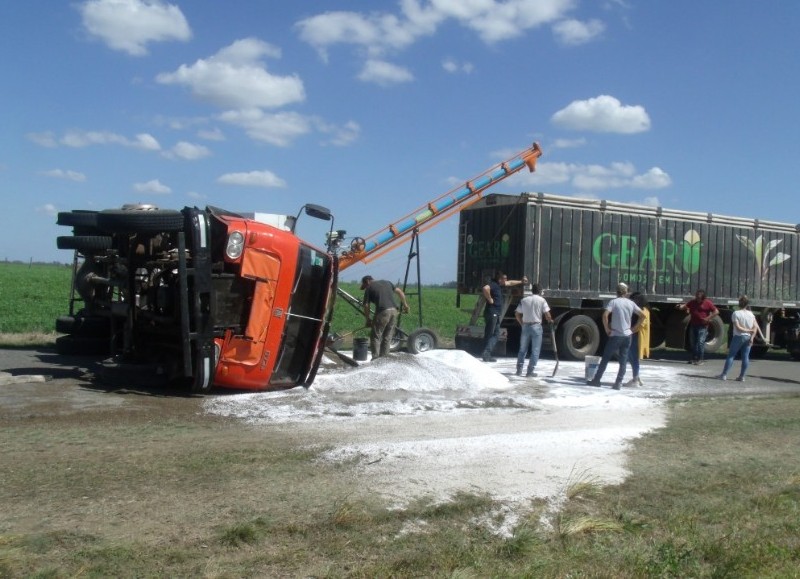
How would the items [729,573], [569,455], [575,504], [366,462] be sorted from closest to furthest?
[729,573], [575,504], [366,462], [569,455]

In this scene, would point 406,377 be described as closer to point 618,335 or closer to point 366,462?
point 618,335

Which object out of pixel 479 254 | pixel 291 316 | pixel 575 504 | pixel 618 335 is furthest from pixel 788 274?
pixel 575 504

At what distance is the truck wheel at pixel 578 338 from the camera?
16984 mm

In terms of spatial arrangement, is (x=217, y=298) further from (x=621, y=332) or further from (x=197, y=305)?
(x=621, y=332)

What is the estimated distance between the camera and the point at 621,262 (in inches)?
703

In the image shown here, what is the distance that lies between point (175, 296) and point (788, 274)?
16.1 m

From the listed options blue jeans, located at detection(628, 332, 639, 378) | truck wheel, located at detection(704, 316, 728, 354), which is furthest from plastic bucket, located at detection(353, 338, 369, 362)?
truck wheel, located at detection(704, 316, 728, 354)

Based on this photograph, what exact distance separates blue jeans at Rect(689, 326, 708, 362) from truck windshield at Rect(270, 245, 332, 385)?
32.6 feet

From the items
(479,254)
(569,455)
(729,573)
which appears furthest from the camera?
(479,254)

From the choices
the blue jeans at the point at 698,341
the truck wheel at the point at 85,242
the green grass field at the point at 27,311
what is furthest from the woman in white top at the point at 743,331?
the green grass field at the point at 27,311

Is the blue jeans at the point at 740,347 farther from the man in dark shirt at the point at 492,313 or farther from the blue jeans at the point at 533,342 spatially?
the man in dark shirt at the point at 492,313

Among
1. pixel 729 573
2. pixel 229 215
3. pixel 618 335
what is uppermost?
pixel 229 215

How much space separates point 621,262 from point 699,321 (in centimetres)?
200

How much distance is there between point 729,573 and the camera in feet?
16.6
